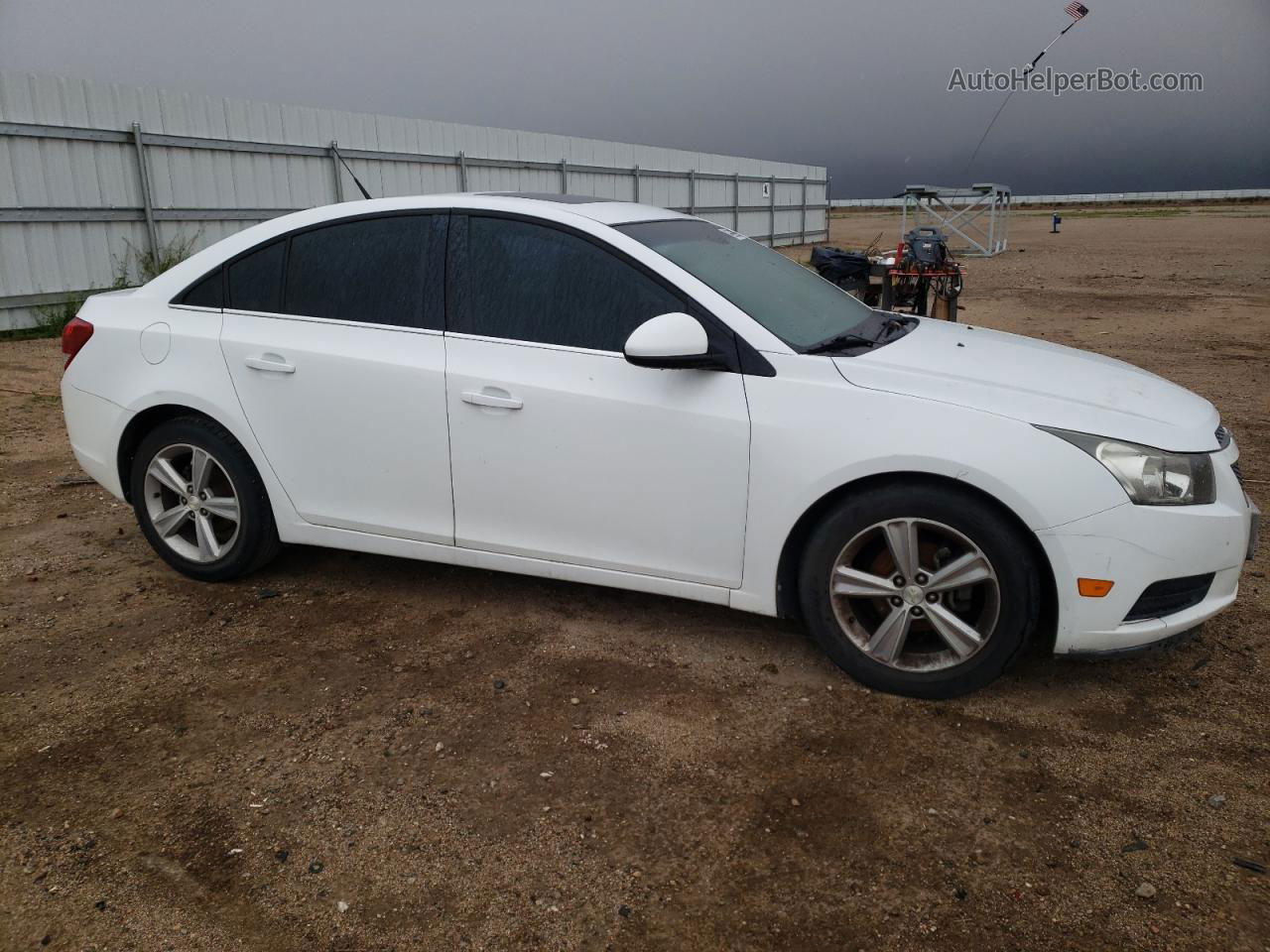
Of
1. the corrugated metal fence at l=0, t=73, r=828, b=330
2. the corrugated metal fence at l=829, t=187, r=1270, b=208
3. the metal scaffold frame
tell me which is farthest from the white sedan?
the corrugated metal fence at l=829, t=187, r=1270, b=208

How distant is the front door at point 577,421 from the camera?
3.52 meters

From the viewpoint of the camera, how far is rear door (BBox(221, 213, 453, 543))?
3.91 metres

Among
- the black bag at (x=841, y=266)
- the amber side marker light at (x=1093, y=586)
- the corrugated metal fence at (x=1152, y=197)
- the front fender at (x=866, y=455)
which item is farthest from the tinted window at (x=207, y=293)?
the corrugated metal fence at (x=1152, y=197)

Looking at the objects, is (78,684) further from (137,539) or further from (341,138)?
(341,138)

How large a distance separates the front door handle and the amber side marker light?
1972 millimetres

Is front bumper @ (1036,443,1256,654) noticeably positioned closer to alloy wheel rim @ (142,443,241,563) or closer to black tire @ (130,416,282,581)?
black tire @ (130,416,282,581)

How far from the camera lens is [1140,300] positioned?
1720cm

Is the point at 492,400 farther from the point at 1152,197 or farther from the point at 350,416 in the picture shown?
the point at 1152,197

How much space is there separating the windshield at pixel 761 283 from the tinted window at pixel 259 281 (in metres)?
1.49

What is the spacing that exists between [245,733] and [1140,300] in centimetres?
1743

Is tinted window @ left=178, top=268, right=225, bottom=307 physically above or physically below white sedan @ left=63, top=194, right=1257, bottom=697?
above

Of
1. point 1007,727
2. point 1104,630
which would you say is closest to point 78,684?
point 1007,727

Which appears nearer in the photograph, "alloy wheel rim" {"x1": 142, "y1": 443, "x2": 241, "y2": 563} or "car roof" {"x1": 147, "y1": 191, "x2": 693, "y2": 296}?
"car roof" {"x1": 147, "y1": 191, "x2": 693, "y2": 296}

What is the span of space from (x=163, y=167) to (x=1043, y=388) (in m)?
12.2
